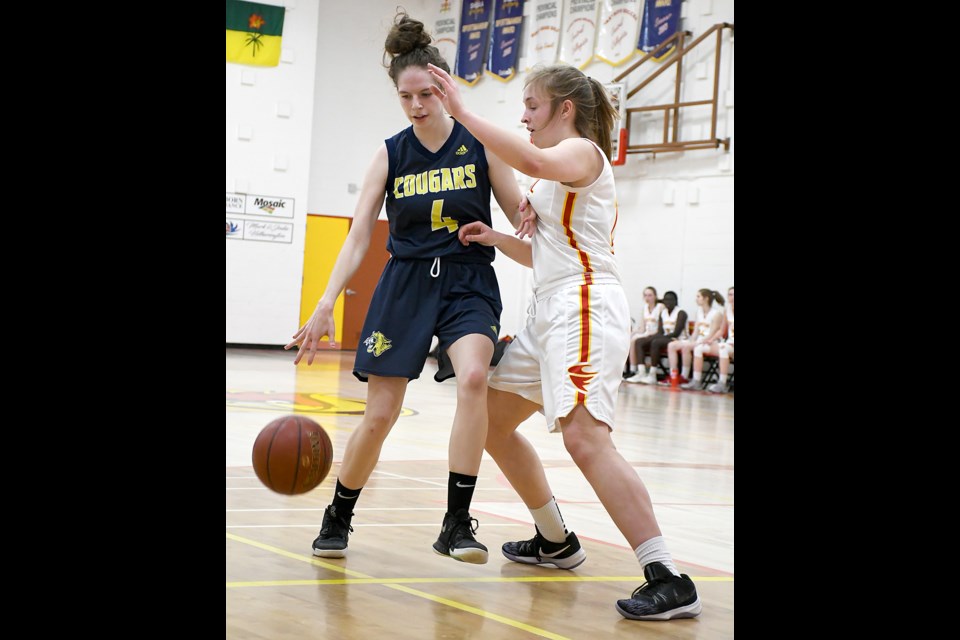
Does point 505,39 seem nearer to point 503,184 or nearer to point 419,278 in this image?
point 503,184

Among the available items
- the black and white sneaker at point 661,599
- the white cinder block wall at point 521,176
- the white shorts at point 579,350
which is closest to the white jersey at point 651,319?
the white cinder block wall at point 521,176

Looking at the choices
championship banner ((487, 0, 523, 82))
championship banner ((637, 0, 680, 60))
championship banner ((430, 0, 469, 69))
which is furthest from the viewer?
championship banner ((430, 0, 469, 69))

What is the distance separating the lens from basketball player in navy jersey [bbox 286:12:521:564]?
3.89 metres

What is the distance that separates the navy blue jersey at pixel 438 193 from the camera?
4.08 metres

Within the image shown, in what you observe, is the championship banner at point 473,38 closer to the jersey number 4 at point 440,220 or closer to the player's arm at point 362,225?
the player's arm at point 362,225

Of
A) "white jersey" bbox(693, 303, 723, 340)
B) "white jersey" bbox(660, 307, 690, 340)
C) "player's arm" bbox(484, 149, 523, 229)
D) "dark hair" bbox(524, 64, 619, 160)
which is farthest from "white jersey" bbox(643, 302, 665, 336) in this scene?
"dark hair" bbox(524, 64, 619, 160)

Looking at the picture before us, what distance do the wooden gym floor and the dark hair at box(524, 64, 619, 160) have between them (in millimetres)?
1597

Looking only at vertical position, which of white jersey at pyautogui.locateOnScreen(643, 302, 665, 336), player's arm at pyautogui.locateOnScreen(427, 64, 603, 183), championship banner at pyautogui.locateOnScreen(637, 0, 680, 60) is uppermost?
championship banner at pyautogui.locateOnScreen(637, 0, 680, 60)

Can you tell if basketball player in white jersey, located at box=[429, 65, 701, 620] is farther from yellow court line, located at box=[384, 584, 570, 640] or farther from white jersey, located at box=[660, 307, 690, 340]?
white jersey, located at box=[660, 307, 690, 340]

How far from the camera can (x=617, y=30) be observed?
17281mm
